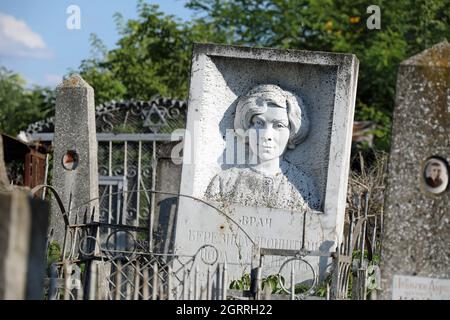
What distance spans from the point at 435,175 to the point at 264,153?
369 cm

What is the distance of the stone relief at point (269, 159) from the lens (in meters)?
11.9

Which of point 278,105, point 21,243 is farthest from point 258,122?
point 21,243

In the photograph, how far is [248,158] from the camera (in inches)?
481

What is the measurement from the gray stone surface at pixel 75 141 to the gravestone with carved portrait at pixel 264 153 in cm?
224

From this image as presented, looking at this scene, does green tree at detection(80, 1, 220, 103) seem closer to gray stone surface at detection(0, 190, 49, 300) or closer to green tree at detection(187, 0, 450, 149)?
green tree at detection(187, 0, 450, 149)

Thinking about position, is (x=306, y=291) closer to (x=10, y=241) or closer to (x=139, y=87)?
(x=10, y=241)

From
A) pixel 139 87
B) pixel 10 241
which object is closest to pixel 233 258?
pixel 10 241

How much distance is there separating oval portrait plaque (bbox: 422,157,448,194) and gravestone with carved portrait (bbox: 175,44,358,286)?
9.74ft

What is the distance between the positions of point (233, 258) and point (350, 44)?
14650 mm

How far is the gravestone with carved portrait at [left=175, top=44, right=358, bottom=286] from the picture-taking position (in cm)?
1162

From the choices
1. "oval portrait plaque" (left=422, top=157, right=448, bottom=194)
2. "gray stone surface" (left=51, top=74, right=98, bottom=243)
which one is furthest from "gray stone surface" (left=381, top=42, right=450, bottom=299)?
"gray stone surface" (left=51, top=74, right=98, bottom=243)

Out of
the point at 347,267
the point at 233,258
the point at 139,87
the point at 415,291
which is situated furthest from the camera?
the point at 139,87

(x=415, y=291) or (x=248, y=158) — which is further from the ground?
(x=248, y=158)

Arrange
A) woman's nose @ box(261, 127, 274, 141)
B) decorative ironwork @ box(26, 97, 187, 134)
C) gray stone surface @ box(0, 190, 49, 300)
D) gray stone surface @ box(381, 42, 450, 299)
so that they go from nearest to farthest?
gray stone surface @ box(0, 190, 49, 300)
gray stone surface @ box(381, 42, 450, 299)
woman's nose @ box(261, 127, 274, 141)
decorative ironwork @ box(26, 97, 187, 134)
